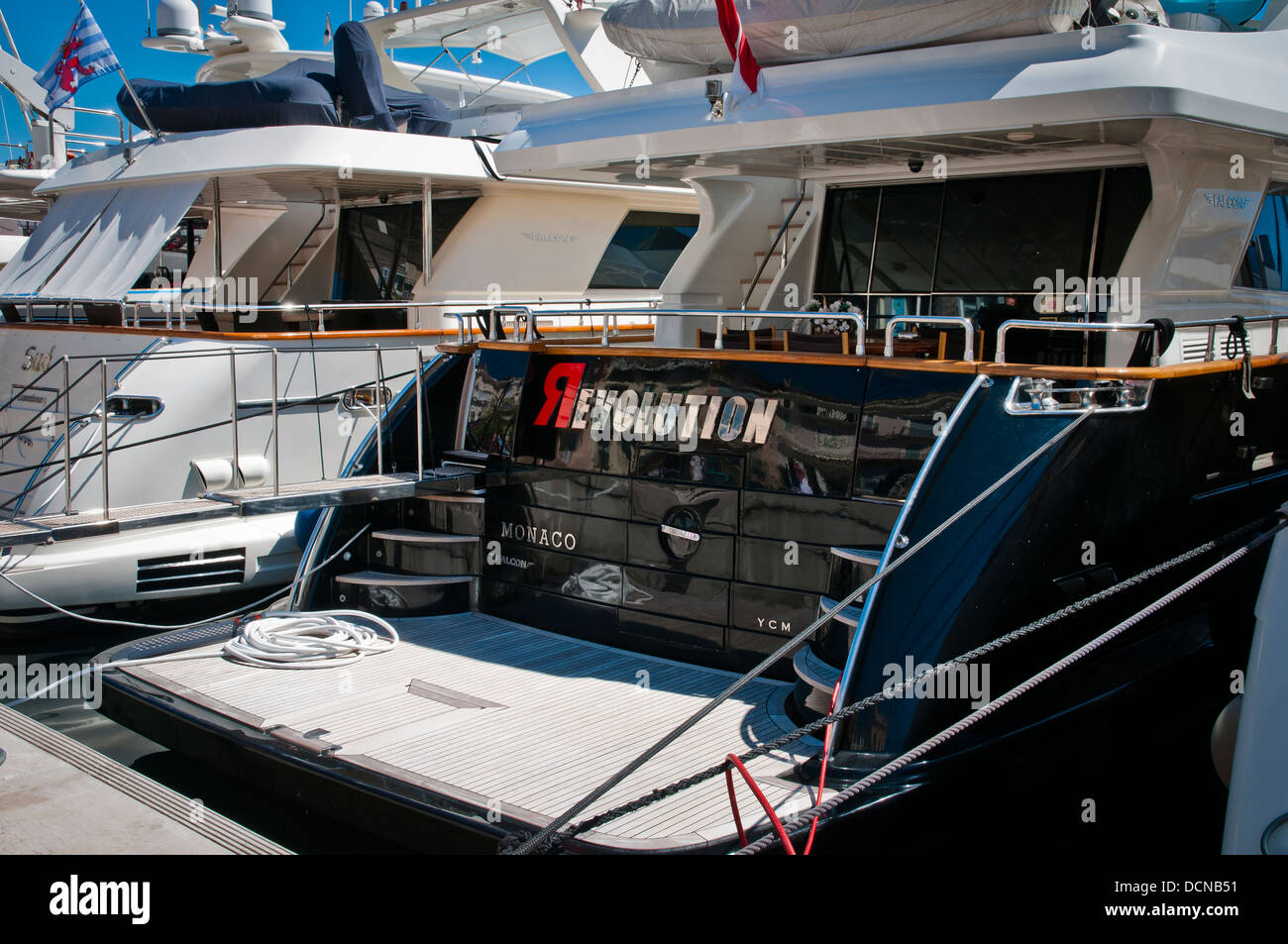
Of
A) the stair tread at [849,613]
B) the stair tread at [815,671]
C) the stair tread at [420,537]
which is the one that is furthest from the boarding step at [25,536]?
the stair tread at [849,613]

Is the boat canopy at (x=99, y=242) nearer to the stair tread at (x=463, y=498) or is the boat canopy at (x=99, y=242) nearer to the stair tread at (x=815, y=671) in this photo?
the stair tread at (x=463, y=498)

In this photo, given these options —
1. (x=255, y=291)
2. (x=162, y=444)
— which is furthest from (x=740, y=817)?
(x=255, y=291)

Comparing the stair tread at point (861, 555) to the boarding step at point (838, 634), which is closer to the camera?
the boarding step at point (838, 634)

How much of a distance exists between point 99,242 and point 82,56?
1.75 meters

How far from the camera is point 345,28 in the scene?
39.0 ft

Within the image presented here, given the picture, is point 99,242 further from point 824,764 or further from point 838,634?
point 824,764

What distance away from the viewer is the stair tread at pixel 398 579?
6438mm

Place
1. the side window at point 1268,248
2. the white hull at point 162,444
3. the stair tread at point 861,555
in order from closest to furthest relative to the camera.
Answer: 1. the stair tread at point 861,555
2. the side window at point 1268,248
3. the white hull at point 162,444

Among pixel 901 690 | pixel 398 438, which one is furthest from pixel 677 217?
pixel 901 690

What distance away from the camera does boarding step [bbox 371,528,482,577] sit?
6.48 meters

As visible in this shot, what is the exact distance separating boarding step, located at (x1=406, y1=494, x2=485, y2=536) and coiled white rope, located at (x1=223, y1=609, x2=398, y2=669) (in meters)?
0.70

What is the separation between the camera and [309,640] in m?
5.84

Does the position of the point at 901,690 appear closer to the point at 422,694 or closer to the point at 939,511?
the point at 939,511

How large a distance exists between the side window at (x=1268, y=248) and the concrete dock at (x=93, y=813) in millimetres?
6445
